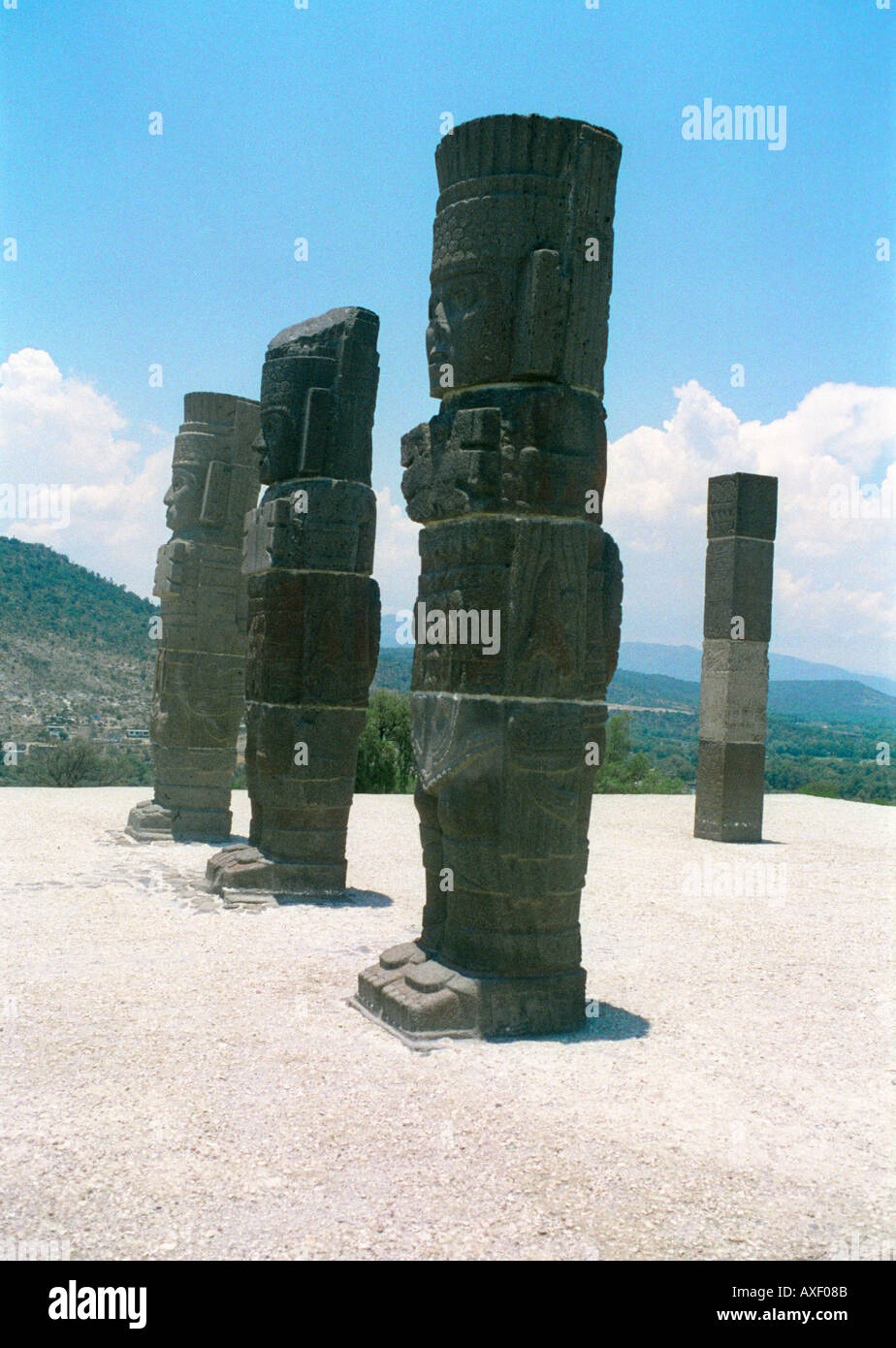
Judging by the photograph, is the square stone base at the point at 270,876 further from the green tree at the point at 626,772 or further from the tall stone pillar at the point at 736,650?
the green tree at the point at 626,772

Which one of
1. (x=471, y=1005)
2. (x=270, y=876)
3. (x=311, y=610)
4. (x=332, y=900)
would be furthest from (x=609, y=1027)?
(x=311, y=610)

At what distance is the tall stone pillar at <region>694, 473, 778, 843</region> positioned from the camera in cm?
1307

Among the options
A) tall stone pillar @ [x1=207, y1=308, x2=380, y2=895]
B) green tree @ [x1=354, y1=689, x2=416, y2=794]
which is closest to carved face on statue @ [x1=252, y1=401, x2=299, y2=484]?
tall stone pillar @ [x1=207, y1=308, x2=380, y2=895]

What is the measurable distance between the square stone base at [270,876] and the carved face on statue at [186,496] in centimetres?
420

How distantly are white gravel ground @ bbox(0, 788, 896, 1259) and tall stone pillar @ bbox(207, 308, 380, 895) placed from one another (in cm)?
70

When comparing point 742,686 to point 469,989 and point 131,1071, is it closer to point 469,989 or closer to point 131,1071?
point 469,989

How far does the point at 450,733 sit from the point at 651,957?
264cm

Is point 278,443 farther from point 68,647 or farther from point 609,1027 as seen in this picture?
point 68,647

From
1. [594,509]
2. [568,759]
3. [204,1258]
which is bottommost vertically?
[204,1258]

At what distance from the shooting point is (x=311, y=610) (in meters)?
8.62

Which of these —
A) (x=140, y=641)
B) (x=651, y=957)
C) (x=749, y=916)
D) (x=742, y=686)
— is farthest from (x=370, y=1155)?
(x=140, y=641)

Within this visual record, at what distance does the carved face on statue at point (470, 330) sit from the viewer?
17.9ft

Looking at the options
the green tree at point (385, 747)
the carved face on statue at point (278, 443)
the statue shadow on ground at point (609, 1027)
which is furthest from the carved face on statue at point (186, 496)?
the statue shadow on ground at point (609, 1027)

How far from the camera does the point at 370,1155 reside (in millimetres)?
3906
